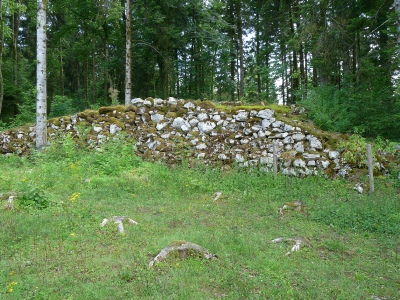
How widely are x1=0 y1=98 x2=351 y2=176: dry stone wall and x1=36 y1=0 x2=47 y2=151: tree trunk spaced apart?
0.82 m

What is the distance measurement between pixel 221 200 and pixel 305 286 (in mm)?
3831

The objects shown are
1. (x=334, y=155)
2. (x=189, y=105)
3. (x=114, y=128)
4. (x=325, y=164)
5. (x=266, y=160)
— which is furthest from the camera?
(x=189, y=105)

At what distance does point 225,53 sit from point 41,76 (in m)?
11.6

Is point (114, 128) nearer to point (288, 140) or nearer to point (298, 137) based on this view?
point (288, 140)

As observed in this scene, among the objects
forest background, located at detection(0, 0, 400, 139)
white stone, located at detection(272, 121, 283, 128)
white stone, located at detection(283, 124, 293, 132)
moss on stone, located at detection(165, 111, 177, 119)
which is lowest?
white stone, located at detection(283, 124, 293, 132)

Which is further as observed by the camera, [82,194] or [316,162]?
[316,162]

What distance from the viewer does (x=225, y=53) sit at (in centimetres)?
1917

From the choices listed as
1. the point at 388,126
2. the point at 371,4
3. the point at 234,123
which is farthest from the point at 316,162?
the point at 371,4

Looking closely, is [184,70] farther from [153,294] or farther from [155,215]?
[153,294]

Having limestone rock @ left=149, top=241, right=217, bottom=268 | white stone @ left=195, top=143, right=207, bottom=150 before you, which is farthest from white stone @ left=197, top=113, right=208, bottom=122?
limestone rock @ left=149, top=241, right=217, bottom=268

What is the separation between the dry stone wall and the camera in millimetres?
9242

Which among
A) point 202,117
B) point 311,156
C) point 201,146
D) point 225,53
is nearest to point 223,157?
point 201,146

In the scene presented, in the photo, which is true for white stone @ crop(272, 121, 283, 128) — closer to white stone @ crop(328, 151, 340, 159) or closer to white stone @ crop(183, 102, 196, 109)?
white stone @ crop(328, 151, 340, 159)

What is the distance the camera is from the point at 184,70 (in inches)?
862
